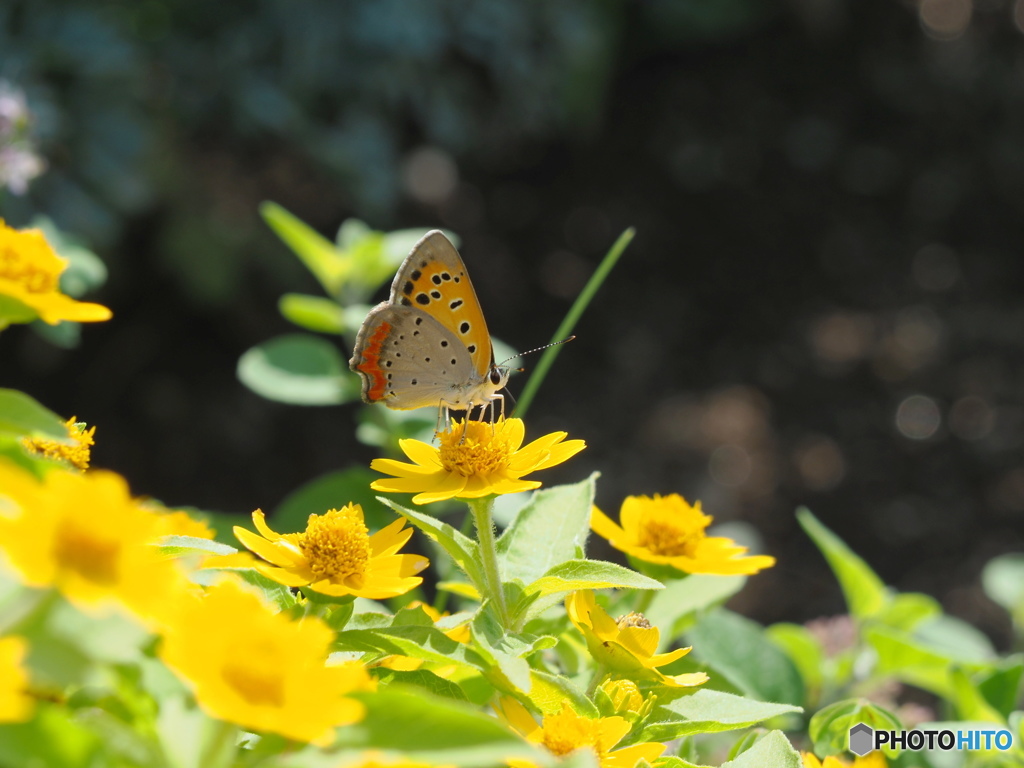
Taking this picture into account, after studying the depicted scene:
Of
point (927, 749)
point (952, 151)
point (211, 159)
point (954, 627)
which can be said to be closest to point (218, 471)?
point (211, 159)

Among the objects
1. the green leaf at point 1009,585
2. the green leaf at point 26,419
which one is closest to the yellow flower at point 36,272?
the green leaf at point 26,419

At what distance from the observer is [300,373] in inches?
54.7

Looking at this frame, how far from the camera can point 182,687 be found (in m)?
0.48

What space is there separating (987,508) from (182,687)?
2691mm

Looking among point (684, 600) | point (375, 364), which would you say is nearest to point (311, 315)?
point (375, 364)

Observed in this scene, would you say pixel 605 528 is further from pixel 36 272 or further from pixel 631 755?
pixel 36 272

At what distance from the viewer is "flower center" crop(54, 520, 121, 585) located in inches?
15.3

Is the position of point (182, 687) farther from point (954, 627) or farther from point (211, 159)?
point (211, 159)

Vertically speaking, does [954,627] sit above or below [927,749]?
above

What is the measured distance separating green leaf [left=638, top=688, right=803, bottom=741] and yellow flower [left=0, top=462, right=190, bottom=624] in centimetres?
36

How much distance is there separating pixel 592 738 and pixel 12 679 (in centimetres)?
33

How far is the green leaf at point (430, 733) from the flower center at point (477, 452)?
0.33 metres

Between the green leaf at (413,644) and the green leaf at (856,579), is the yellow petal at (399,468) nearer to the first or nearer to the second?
the green leaf at (413,644)

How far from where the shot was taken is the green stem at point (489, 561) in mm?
680
